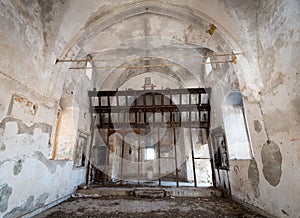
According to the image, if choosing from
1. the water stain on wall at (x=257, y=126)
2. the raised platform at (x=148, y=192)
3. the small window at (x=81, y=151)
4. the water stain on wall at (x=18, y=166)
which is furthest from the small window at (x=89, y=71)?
the water stain on wall at (x=257, y=126)

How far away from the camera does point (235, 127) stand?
4512 mm

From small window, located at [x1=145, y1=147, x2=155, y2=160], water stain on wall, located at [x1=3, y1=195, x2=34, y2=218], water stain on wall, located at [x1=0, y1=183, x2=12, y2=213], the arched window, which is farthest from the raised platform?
small window, located at [x1=145, y1=147, x2=155, y2=160]

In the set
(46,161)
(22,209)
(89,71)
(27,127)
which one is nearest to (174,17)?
(89,71)

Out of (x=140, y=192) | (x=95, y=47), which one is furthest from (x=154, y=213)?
(x=95, y=47)

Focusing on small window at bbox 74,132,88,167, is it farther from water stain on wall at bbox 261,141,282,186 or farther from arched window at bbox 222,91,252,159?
water stain on wall at bbox 261,141,282,186

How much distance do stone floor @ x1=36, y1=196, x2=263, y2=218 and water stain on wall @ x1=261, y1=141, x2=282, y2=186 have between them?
85 cm

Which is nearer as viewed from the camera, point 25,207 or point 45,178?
point 25,207

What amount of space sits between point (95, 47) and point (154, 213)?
4703 mm

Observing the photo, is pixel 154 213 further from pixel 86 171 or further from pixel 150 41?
pixel 150 41

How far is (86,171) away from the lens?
5641 millimetres

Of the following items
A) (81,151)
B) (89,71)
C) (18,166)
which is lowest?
(18,166)

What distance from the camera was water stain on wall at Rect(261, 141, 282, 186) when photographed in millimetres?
2617

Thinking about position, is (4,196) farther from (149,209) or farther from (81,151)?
(81,151)

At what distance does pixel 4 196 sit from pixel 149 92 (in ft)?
15.7
